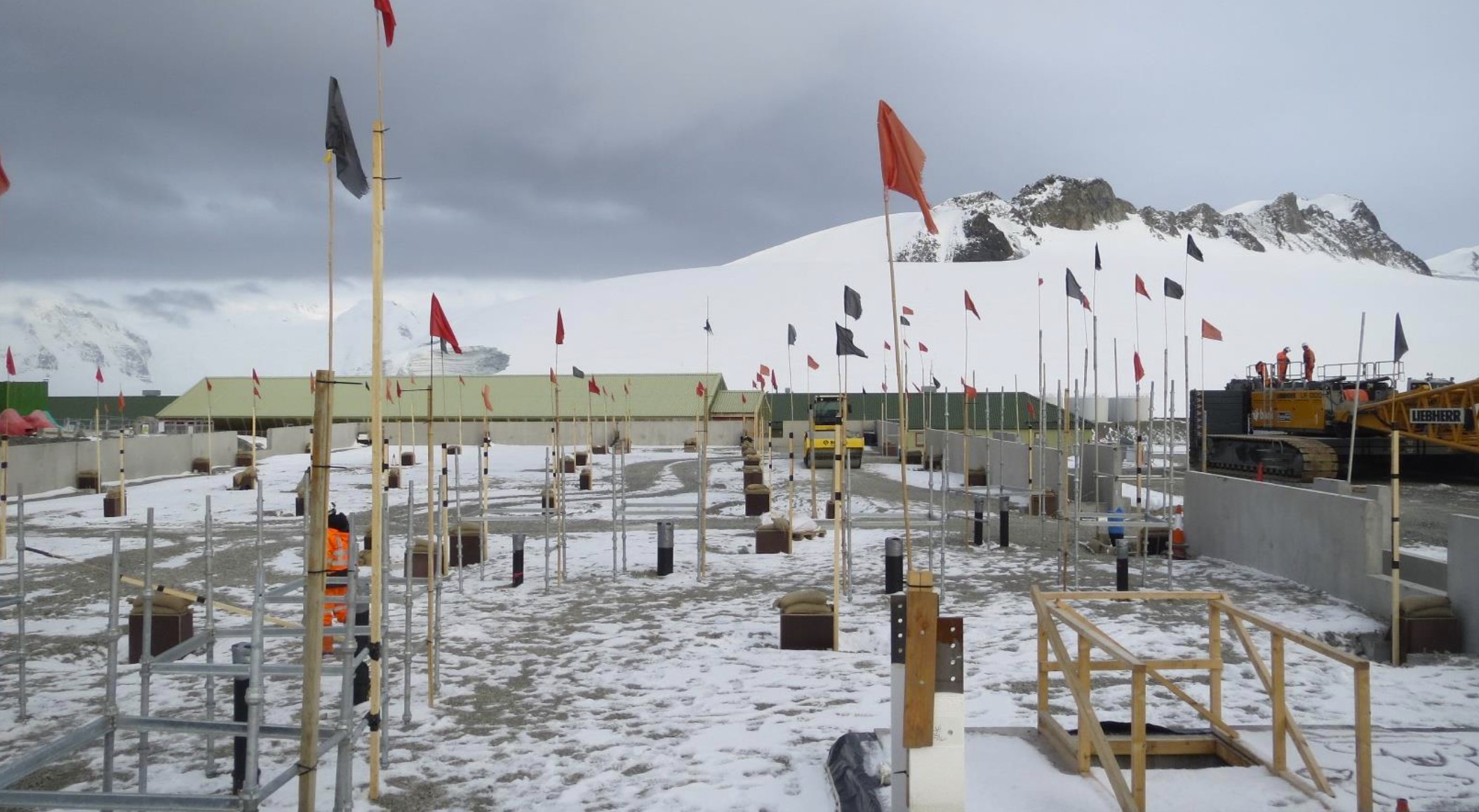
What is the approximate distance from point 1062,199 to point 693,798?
594 feet

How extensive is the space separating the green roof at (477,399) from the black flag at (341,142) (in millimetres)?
43831

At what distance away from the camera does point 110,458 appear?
91.6 feet

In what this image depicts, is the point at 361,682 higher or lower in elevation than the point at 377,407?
lower

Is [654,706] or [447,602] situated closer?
[654,706]

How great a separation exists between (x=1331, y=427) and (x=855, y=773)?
83.4 ft

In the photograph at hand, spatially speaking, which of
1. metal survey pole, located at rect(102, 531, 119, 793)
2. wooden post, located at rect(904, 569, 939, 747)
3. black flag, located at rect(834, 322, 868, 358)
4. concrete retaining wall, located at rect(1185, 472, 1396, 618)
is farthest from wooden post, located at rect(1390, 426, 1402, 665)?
metal survey pole, located at rect(102, 531, 119, 793)

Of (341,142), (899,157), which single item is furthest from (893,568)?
(341,142)

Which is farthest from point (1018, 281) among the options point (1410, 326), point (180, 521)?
point (180, 521)

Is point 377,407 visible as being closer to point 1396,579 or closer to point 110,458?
point 1396,579

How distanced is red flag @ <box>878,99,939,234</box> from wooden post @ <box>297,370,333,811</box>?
4679mm

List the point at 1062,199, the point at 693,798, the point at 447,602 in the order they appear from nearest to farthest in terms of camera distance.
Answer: the point at 693,798
the point at 447,602
the point at 1062,199

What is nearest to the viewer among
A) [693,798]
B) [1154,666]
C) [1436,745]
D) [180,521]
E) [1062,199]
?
[1154,666]

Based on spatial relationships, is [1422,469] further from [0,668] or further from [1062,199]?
[1062,199]

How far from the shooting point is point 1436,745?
6199 mm
